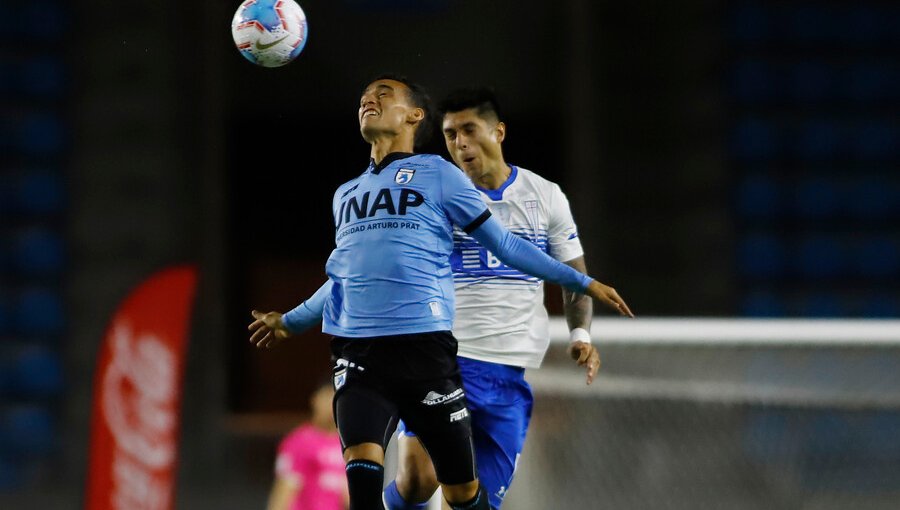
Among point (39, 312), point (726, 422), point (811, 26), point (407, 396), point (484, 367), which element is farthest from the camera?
point (811, 26)

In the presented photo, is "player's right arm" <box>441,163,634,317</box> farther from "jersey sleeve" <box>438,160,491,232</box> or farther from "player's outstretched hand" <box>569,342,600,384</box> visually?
"player's outstretched hand" <box>569,342,600,384</box>

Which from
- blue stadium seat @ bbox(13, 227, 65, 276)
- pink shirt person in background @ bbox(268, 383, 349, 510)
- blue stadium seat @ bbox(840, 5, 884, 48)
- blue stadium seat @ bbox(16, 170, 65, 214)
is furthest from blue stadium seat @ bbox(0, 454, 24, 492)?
blue stadium seat @ bbox(840, 5, 884, 48)

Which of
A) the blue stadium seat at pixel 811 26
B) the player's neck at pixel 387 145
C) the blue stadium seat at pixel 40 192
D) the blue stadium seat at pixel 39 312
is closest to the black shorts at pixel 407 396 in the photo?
the player's neck at pixel 387 145

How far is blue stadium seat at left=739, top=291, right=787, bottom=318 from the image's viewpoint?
8.95 meters

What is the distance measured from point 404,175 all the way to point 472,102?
474 millimetres

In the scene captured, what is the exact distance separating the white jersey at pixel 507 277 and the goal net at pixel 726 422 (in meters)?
0.82

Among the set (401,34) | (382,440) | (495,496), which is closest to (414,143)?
(382,440)

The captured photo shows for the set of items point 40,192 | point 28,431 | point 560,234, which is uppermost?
point 560,234

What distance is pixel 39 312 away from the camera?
884cm

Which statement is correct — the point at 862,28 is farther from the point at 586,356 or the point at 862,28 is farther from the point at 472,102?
the point at 586,356

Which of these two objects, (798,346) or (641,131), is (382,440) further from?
(641,131)

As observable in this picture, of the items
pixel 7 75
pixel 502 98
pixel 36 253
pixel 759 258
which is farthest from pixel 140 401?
pixel 759 258

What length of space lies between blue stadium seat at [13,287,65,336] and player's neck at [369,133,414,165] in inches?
256

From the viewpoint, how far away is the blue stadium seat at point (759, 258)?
9.03 m
